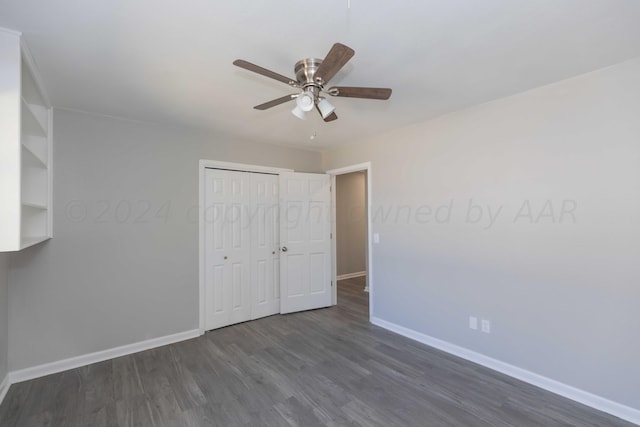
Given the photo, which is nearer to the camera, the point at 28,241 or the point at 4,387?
the point at 28,241

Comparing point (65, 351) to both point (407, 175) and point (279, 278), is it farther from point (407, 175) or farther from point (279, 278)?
point (407, 175)

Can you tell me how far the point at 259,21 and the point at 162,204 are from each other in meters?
2.54

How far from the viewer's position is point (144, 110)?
9.68ft

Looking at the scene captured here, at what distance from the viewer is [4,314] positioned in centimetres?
253

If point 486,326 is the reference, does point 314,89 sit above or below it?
above

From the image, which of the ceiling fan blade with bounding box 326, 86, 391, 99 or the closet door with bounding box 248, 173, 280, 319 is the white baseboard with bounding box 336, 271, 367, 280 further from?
the ceiling fan blade with bounding box 326, 86, 391, 99

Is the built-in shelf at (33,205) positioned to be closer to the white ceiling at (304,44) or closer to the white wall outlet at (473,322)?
the white ceiling at (304,44)

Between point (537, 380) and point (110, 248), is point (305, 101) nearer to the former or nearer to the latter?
point (110, 248)

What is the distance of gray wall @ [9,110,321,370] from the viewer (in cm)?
276

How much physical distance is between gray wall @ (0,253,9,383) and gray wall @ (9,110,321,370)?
0.06m

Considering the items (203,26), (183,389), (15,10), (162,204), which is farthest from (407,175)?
(15,10)

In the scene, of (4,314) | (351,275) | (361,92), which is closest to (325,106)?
(361,92)

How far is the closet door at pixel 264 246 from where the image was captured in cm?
417

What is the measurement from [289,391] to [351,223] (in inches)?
182
